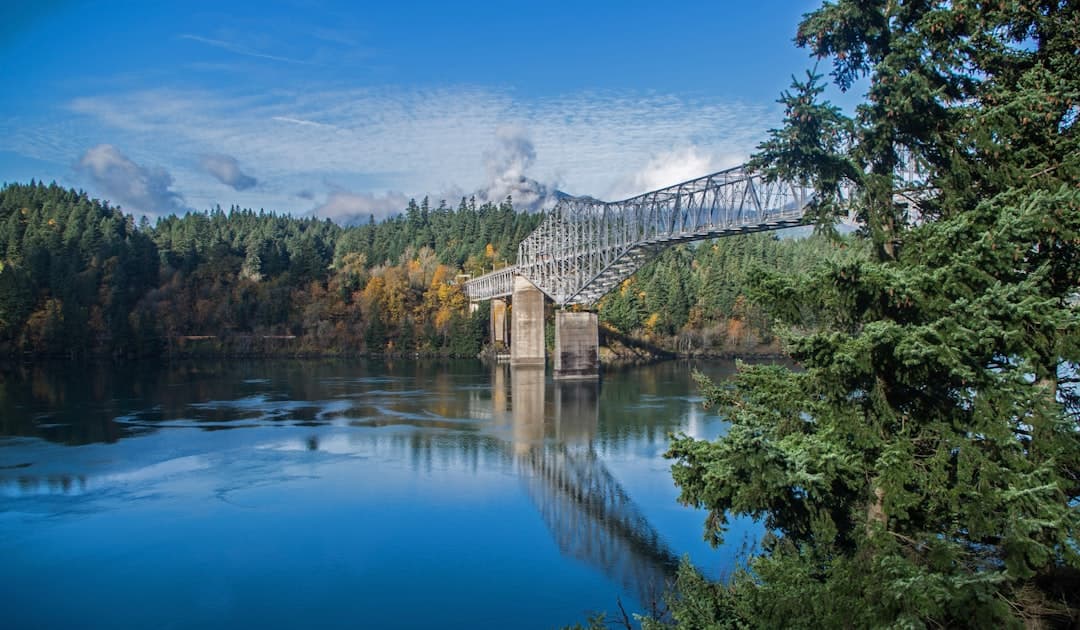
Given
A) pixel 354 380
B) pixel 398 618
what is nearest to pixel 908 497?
pixel 398 618

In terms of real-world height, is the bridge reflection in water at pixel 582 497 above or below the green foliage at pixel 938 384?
below

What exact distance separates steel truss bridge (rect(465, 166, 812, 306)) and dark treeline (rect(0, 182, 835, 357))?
503 inches

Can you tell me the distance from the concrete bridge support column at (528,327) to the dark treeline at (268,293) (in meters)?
11.0

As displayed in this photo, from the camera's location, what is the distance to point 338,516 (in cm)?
2012

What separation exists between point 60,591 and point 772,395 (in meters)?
13.7

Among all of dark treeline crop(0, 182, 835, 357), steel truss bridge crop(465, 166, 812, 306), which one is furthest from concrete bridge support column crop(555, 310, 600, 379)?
dark treeline crop(0, 182, 835, 357)

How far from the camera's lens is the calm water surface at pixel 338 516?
1462 cm

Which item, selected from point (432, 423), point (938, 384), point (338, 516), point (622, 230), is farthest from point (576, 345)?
→ point (938, 384)

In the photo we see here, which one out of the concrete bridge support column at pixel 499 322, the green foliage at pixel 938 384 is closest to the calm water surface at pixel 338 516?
the green foliage at pixel 938 384

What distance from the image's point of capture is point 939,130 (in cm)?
795

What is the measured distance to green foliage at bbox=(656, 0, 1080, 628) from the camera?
577 centimetres

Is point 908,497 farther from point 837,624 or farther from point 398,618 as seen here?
point 398,618

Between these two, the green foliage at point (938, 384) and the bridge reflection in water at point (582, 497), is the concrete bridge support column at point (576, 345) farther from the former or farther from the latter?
the green foliage at point (938, 384)

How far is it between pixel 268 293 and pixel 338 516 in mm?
79911
